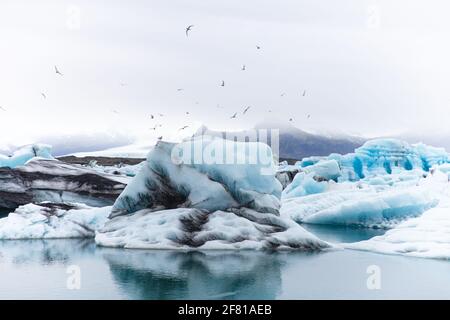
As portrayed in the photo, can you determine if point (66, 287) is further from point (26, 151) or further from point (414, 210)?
point (26, 151)

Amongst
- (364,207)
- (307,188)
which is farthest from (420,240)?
(307,188)

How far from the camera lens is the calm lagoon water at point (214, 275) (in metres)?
9.58

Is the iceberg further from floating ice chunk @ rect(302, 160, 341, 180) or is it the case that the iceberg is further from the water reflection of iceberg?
the water reflection of iceberg

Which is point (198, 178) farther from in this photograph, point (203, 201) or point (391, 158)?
point (391, 158)

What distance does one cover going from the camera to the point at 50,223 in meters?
16.7

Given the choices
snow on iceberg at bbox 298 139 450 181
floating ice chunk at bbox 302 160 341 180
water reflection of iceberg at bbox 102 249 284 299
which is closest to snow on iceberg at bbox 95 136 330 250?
water reflection of iceberg at bbox 102 249 284 299

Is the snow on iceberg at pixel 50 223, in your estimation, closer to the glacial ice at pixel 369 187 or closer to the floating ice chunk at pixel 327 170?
the glacial ice at pixel 369 187

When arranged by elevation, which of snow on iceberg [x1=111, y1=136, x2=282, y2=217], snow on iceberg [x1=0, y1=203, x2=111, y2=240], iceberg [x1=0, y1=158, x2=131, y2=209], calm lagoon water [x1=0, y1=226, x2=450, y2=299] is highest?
iceberg [x1=0, y1=158, x2=131, y2=209]

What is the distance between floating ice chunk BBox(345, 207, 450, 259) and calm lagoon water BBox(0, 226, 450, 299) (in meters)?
0.42

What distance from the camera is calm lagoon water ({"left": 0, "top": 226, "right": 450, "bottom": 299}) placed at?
9.58m

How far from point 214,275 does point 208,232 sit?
2.82 metres

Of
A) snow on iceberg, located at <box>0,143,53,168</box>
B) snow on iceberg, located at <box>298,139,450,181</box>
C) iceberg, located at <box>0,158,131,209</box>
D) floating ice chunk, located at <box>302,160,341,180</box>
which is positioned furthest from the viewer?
snow on iceberg, located at <box>298,139,450,181</box>

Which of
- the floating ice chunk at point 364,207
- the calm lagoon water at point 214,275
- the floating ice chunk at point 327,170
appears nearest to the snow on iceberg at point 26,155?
the floating ice chunk at point 364,207

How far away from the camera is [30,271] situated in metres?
11.4
